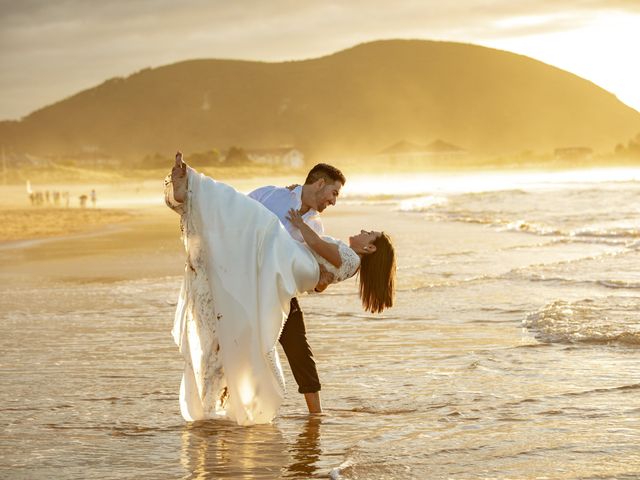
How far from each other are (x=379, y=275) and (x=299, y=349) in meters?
0.70

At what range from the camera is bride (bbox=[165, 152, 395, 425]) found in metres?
5.58

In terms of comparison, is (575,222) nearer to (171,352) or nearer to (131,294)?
(131,294)

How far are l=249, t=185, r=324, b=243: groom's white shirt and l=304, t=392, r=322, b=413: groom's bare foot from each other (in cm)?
110

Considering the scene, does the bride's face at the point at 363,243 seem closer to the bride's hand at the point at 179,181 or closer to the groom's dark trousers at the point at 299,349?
the groom's dark trousers at the point at 299,349

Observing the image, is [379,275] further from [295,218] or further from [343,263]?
[295,218]

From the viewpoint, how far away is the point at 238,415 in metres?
5.86

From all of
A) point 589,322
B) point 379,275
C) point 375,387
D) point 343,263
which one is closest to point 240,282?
point 343,263

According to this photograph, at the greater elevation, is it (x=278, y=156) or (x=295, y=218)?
(x=278, y=156)

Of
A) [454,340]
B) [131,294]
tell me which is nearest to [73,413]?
[454,340]

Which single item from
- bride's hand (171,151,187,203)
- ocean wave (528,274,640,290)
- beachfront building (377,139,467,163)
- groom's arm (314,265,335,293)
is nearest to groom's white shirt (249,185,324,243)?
groom's arm (314,265,335,293)

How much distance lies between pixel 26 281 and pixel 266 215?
32.2 ft

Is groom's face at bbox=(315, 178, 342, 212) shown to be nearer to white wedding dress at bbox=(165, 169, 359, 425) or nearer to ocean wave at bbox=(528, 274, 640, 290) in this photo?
white wedding dress at bbox=(165, 169, 359, 425)

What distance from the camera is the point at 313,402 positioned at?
634 centimetres

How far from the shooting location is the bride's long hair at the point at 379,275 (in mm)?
5910
